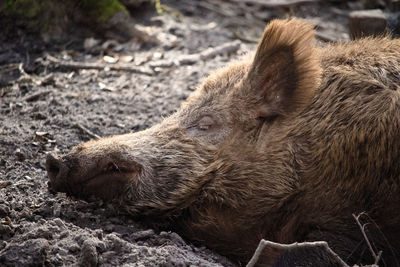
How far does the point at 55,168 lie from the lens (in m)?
→ 4.22

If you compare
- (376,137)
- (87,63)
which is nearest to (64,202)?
(376,137)

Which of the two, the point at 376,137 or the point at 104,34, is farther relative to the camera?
the point at 104,34

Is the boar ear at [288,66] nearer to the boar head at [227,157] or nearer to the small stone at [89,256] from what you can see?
the boar head at [227,157]

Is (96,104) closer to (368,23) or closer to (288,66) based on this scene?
(288,66)

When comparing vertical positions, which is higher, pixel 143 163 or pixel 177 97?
pixel 143 163

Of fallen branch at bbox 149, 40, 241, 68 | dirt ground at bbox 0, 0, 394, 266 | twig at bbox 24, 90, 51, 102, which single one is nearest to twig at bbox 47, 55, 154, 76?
dirt ground at bbox 0, 0, 394, 266

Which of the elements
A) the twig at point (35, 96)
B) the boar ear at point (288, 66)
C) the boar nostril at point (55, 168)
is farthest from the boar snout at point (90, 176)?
the twig at point (35, 96)

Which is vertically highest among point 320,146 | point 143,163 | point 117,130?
point 320,146

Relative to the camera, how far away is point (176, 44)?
8.21m

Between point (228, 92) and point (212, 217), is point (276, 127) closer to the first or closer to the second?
point (228, 92)

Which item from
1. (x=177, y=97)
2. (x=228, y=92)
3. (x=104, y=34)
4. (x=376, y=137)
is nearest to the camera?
(x=376, y=137)

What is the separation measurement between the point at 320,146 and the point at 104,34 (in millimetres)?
4609

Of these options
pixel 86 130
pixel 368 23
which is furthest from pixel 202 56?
pixel 86 130

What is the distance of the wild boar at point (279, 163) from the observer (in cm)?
400
